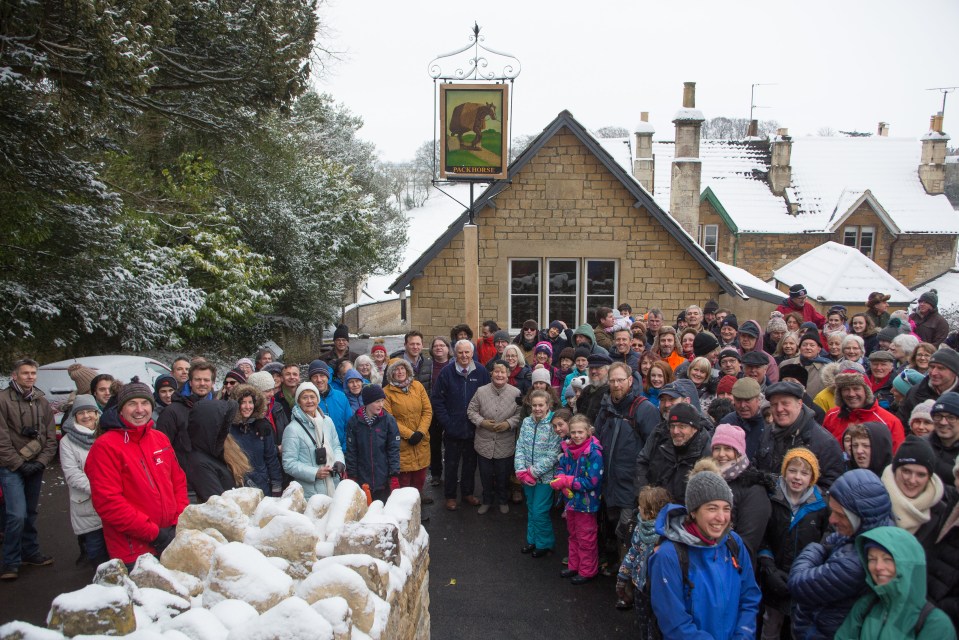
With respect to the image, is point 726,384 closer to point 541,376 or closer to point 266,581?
point 541,376

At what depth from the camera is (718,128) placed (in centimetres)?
7188

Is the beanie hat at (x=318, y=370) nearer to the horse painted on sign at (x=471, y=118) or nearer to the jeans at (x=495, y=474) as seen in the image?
the jeans at (x=495, y=474)

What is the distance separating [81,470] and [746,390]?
568cm

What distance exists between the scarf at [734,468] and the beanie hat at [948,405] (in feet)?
4.47

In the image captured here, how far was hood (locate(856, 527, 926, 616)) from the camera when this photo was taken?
295cm

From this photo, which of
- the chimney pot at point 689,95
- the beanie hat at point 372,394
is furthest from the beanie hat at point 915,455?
the chimney pot at point 689,95

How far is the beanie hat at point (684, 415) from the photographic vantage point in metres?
4.41

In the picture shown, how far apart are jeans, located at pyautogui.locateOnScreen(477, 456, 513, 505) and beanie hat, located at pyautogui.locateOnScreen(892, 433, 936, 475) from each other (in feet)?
13.9

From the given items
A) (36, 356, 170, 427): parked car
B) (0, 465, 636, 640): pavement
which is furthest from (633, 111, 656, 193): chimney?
(0, 465, 636, 640): pavement

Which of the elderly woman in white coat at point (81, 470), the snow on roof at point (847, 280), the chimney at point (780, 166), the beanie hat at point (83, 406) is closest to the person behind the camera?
the elderly woman in white coat at point (81, 470)

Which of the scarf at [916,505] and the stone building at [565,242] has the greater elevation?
the stone building at [565,242]

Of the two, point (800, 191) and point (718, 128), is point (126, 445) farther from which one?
point (718, 128)

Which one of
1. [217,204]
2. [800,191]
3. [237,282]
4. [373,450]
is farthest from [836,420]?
[800,191]

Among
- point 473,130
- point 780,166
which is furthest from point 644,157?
point 473,130
